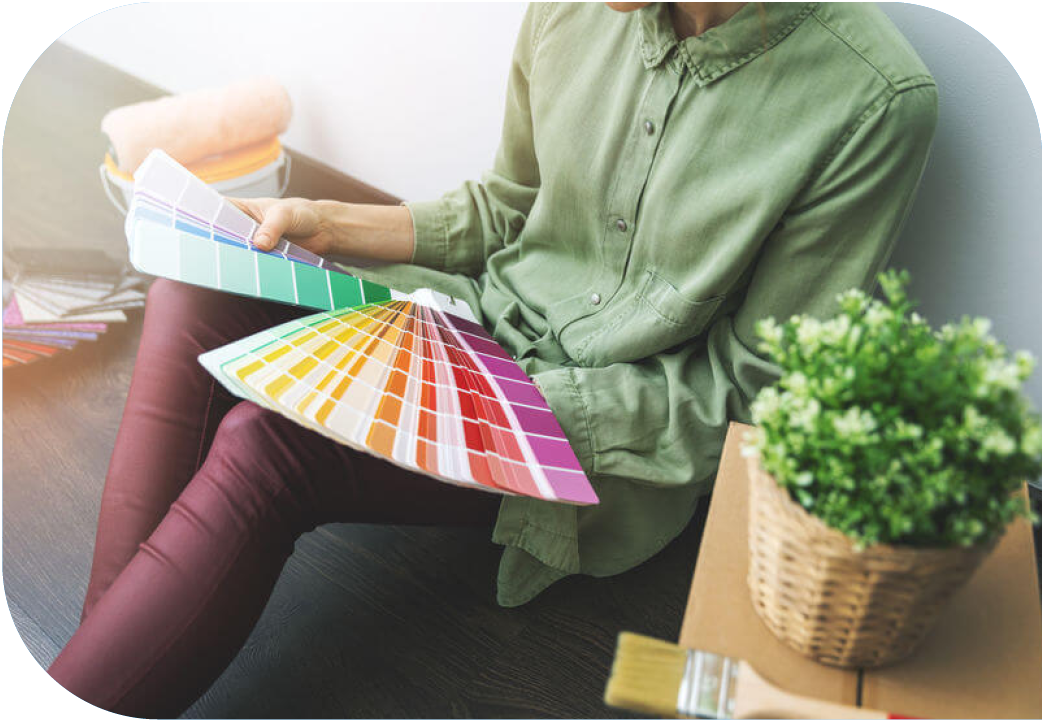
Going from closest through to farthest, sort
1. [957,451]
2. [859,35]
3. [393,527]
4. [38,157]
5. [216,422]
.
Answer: [957,451] → [859,35] → [216,422] → [393,527] → [38,157]

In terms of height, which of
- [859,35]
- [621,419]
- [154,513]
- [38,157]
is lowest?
[38,157]

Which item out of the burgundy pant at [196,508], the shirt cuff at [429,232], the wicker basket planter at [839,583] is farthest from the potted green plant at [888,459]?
the shirt cuff at [429,232]

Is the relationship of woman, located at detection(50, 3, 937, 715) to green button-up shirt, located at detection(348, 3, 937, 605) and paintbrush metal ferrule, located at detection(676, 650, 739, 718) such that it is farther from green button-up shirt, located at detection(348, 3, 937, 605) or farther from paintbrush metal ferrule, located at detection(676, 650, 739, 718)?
paintbrush metal ferrule, located at detection(676, 650, 739, 718)

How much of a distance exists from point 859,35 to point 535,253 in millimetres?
456

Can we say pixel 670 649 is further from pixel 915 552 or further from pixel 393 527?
pixel 393 527

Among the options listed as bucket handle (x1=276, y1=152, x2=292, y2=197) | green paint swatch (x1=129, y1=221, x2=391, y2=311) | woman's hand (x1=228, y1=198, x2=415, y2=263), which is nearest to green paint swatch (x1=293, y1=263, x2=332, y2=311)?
green paint swatch (x1=129, y1=221, x2=391, y2=311)

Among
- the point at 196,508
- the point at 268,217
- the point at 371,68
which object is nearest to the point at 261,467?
the point at 196,508

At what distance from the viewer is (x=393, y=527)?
1.27m

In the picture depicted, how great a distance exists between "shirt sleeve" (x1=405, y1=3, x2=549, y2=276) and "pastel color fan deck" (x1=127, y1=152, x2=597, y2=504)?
187mm

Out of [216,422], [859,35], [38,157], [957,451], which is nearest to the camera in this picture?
[957,451]

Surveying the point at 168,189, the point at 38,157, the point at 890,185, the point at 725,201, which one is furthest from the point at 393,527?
the point at 38,157

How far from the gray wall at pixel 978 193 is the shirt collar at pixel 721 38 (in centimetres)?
26

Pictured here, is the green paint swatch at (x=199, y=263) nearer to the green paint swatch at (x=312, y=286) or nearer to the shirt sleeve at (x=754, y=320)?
the green paint swatch at (x=312, y=286)

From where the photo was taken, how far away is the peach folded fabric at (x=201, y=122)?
1.64 metres
